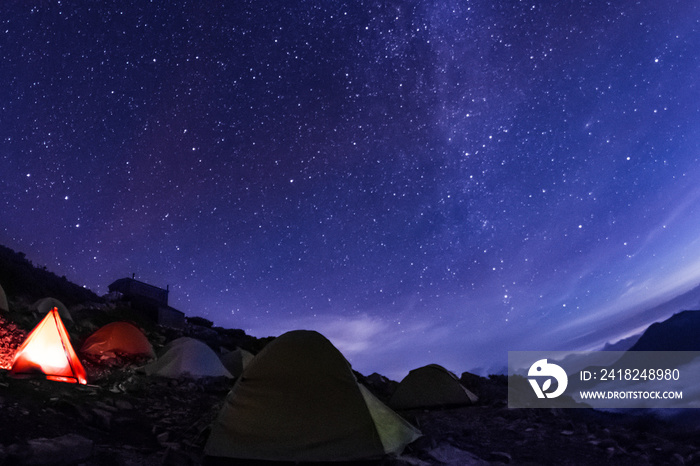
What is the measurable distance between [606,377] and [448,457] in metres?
11.2

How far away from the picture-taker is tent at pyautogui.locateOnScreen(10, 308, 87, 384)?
905cm

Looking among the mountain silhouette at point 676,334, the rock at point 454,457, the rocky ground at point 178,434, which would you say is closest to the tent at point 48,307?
the rocky ground at point 178,434

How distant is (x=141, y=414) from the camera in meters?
7.92

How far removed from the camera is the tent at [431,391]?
12.8 meters

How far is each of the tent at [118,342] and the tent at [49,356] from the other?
6027 millimetres

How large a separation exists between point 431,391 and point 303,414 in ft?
26.6

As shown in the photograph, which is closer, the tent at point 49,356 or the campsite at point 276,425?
the campsite at point 276,425

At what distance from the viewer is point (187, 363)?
45.5 ft

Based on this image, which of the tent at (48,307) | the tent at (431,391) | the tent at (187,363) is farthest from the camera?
the tent at (48,307)

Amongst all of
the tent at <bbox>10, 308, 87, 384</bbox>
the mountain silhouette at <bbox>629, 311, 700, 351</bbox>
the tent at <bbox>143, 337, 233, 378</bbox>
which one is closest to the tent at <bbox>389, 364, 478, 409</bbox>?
the tent at <bbox>143, 337, 233, 378</bbox>

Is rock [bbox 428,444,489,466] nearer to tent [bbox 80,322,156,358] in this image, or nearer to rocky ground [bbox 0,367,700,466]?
rocky ground [bbox 0,367,700,466]

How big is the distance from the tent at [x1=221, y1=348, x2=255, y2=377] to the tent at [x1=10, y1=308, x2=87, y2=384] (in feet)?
25.7

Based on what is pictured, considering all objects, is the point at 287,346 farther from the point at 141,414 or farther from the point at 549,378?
the point at 549,378

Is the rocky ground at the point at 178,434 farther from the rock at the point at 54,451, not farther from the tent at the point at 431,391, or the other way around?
the tent at the point at 431,391
